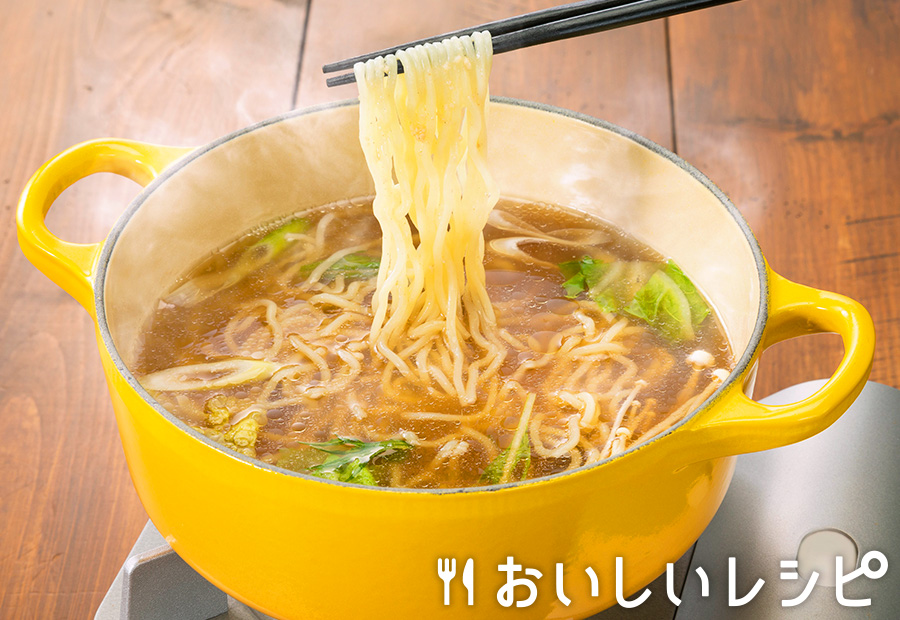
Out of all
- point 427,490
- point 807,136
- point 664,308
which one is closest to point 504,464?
point 427,490

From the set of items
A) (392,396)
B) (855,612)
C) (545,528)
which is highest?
(392,396)

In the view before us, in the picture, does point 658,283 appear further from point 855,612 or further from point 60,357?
point 60,357

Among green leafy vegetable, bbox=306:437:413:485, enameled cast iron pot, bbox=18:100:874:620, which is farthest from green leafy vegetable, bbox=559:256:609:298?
green leafy vegetable, bbox=306:437:413:485

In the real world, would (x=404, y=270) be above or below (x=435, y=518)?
above

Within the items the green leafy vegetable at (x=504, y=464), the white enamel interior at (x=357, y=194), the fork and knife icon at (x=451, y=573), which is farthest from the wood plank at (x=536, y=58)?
the fork and knife icon at (x=451, y=573)

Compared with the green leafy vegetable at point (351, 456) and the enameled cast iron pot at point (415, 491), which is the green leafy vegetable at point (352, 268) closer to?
the enameled cast iron pot at point (415, 491)

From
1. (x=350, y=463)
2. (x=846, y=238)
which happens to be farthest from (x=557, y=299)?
(x=846, y=238)
